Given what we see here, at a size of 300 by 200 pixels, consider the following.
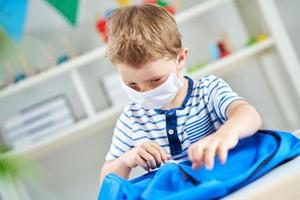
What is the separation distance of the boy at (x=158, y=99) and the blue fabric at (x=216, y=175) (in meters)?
0.03

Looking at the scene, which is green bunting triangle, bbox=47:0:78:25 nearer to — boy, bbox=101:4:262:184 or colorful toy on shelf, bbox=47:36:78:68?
colorful toy on shelf, bbox=47:36:78:68

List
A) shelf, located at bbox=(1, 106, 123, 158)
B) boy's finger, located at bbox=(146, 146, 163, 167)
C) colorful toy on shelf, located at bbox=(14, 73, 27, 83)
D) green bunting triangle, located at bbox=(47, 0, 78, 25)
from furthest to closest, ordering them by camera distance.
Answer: green bunting triangle, located at bbox=(47, 0, 78, 25) < colorful toy on shelf, located at bbox=(14, 73, 27, 83) < shelf, located at bbox=(1, 106, 123, 158) < boy's finger, located at bbox=(146, 146, 163, 167)

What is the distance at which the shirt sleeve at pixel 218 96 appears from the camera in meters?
0.73

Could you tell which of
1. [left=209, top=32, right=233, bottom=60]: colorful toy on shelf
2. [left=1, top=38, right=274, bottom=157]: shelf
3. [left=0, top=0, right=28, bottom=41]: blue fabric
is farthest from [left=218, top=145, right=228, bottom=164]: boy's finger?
[left=0, top=0, right=28, bottom=41]: blue fabric

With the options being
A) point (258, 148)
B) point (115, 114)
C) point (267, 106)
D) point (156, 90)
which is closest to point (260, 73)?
point (267, 106)

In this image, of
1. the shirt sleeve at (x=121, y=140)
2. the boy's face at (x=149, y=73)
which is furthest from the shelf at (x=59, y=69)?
the boy's face at (x=149, y=73)

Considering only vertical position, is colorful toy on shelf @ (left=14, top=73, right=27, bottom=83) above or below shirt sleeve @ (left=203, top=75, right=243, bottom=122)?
above

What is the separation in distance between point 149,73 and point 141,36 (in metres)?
0.06

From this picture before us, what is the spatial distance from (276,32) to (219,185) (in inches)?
59.5

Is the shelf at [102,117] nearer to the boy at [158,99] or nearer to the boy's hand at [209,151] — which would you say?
the boy at [158,99]

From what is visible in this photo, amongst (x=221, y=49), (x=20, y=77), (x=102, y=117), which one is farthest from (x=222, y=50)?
(x=20, y=77)

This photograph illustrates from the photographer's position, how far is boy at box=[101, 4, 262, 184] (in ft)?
2.22

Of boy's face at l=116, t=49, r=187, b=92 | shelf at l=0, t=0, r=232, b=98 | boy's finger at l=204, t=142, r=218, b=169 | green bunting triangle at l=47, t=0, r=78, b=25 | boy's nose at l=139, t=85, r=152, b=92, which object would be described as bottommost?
boy's finger at l=204, t=142, r=218, b=169

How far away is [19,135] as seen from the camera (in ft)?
6.25
